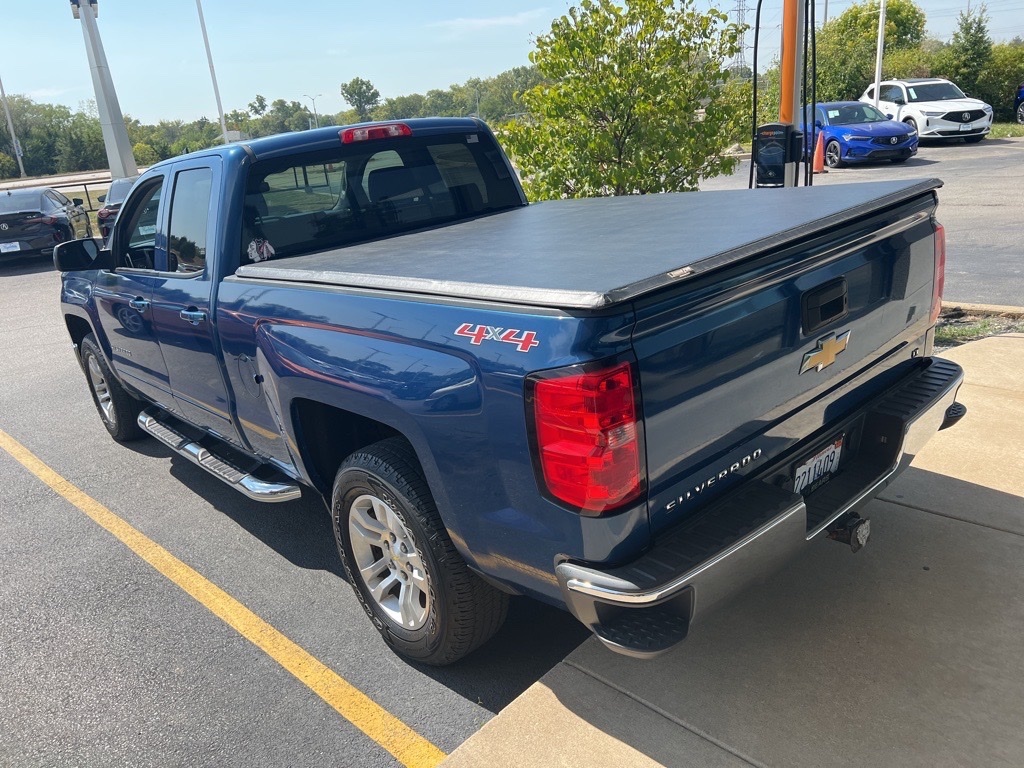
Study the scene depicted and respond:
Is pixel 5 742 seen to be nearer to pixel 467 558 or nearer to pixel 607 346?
pixel 467 558

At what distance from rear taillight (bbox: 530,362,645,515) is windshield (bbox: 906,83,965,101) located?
23086 mm

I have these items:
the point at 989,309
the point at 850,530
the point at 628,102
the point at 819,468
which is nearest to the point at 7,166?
the point at 628,102

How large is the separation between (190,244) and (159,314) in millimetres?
423

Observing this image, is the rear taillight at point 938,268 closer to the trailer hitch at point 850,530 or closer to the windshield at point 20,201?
the trailer hitch at point 850,530

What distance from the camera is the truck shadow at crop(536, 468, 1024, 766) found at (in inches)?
101

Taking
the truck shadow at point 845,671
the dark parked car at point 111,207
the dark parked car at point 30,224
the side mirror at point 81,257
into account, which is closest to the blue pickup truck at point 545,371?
the truck shadow at point 845,671

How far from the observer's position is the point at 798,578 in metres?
3.46

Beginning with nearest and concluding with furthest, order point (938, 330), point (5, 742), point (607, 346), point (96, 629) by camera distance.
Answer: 1. point (607, 346)
2. point (5, 742)
3. point (96, 629)
4. point (938, 330)

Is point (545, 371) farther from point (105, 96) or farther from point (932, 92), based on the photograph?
point (105, 96)

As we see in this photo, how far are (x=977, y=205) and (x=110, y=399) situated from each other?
12.0m

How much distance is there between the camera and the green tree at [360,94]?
104250 mm

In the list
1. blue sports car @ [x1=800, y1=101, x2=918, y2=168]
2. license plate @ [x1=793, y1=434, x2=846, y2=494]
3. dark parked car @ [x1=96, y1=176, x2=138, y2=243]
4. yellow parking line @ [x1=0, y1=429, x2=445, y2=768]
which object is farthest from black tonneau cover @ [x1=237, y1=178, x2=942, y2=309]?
blue sports car @ [x1=800, y1=101, x2=918, y2=168]

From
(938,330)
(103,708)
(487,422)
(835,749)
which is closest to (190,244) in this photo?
(103,708)

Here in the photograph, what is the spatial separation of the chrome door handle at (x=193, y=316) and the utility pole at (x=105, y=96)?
83.7ft
